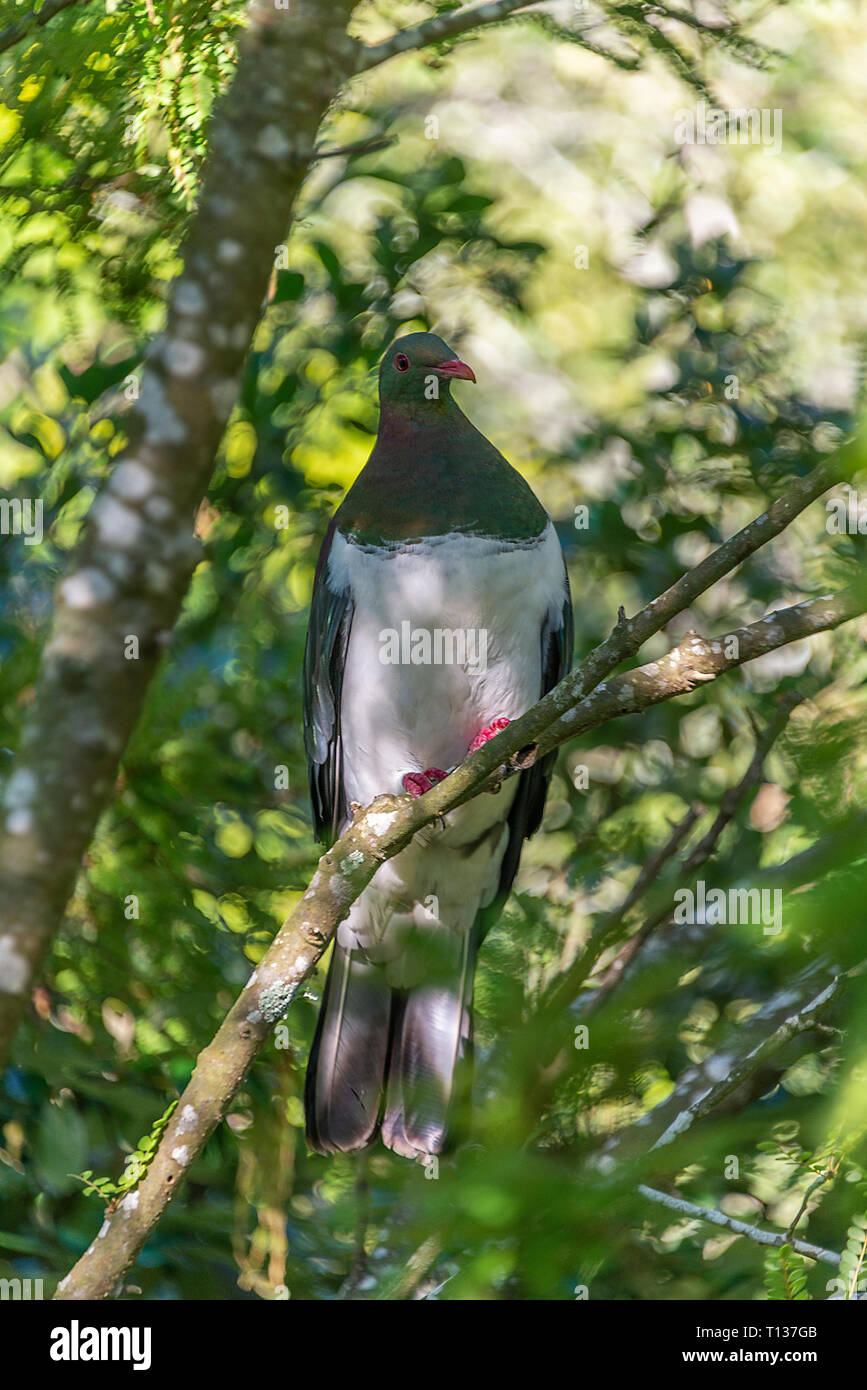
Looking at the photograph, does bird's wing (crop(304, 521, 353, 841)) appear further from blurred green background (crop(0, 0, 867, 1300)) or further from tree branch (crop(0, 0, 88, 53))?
tree branch (crop(0, 0, 88, 53))

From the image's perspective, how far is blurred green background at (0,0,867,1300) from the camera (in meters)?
2.09

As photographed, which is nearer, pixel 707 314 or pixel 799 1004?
pixel 799 1004

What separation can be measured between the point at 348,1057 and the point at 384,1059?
0.09 metres

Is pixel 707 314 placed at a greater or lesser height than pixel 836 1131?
greater

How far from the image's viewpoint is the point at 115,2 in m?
2.04

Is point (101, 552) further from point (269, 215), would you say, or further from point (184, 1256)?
point (184, 1256)

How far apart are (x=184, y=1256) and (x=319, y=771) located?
84 centimetres

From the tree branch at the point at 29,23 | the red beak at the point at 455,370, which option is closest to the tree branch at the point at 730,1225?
the red beak at the point at 455,370

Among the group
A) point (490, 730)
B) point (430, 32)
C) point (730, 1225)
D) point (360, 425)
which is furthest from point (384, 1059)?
point (430, 32)

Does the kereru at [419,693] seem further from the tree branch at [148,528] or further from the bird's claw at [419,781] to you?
the tree branch at [148,528]

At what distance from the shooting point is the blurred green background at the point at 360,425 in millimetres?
2094
